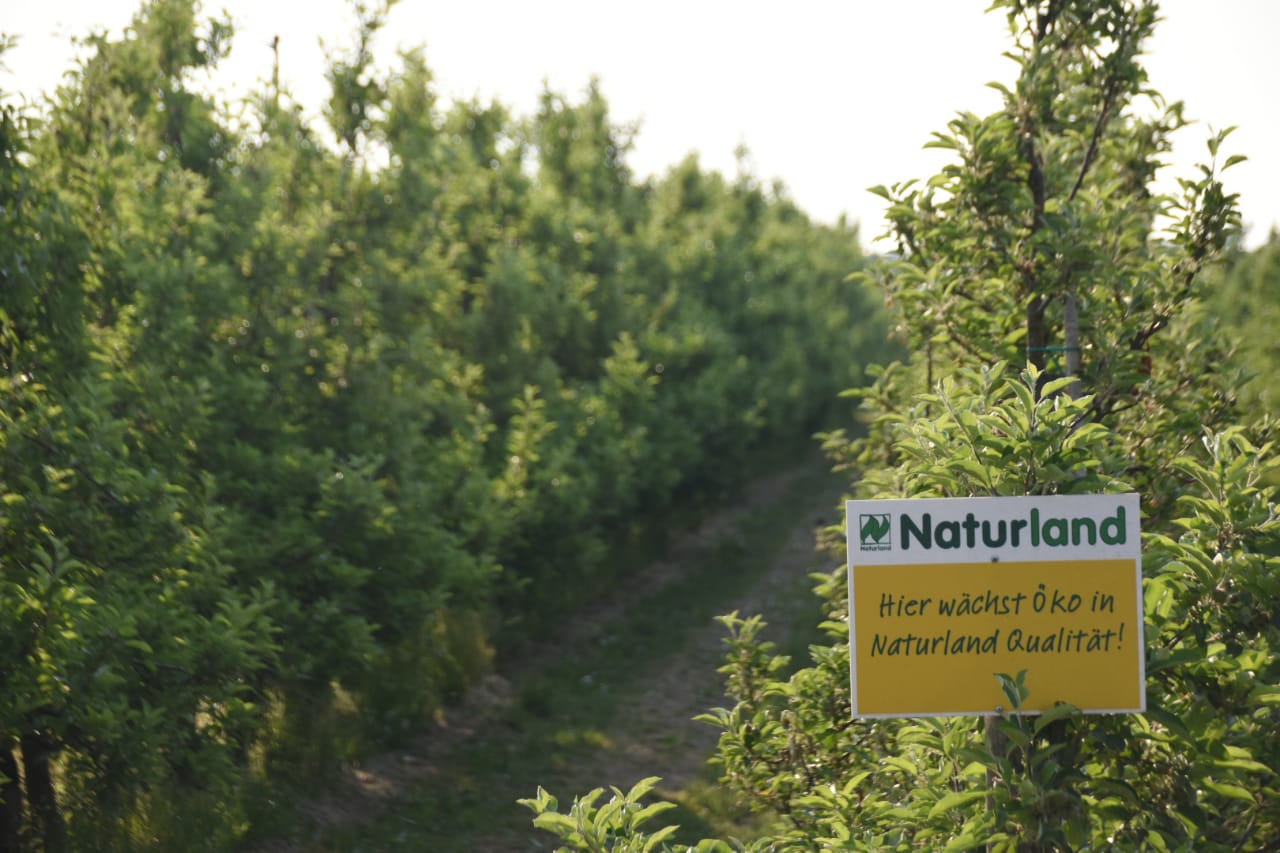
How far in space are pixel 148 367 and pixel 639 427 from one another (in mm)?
10963

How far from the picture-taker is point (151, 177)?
36.4ft

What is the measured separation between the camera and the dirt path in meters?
9.80

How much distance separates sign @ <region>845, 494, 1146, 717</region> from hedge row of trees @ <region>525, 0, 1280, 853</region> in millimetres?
116

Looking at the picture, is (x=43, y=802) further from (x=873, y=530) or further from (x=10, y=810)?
(x=873, y=530)

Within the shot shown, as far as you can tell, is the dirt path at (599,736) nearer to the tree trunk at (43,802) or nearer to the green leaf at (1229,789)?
the tree trunk at (43,802)

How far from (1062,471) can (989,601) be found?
490mm

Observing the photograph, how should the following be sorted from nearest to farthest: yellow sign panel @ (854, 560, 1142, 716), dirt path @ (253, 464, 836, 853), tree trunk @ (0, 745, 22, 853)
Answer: yellow sign panel @ (854, 560, 1142, 716) < tree trunk @ (0, 745, 22, 853) < dirt path @ (253, 464, 836, 853)

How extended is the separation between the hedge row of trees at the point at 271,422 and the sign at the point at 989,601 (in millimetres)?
4429

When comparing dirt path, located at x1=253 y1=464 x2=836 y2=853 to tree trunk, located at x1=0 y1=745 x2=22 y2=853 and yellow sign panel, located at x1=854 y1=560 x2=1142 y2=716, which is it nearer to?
tree trunk, located at x1=0 y1=745 x2=22 y2=853

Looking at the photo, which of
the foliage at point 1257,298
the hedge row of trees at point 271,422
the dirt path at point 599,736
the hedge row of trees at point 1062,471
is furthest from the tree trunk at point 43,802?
the foliage at point 1257,298

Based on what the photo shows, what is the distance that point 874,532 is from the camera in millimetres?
→ 3863

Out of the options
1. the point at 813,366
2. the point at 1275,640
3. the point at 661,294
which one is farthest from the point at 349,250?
the point at 813,366

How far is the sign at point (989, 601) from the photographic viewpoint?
373cm

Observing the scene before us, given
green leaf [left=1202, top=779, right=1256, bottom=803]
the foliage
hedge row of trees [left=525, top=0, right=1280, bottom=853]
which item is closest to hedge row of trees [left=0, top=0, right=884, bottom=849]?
hedge row of trees [left=525, top=0, right=1280, bottom=853]
